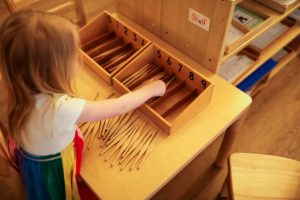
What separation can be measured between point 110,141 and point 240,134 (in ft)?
3.46

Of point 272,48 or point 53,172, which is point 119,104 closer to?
point 53,172

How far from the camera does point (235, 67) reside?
1609 mm

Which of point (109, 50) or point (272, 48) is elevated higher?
point (109, 50)

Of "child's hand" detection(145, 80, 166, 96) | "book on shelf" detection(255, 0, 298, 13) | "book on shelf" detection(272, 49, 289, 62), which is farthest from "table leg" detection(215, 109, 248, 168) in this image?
"book on shelf" detection(272, 49, 289, 62)

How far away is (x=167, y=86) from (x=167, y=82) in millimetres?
18

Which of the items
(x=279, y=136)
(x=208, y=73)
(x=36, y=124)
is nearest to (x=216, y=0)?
(x=208, y=73)

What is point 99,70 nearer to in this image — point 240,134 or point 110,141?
point 110,141

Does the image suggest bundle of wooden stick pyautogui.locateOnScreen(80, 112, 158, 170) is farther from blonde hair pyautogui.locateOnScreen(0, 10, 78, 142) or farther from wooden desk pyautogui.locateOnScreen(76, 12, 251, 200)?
blonde hair pyautogui.locateOnScreen(0, 10, 78, 142)

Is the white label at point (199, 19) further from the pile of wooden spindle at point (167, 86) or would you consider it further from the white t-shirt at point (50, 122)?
the white t-shirt at point (50, 122)

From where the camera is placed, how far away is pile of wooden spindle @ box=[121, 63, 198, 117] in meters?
1.10

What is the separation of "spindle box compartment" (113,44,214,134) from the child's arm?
0.15 ft

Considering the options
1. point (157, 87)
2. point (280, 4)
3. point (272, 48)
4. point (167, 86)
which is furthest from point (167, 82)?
point (272, 48)

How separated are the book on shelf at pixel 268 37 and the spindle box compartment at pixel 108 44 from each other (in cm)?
83

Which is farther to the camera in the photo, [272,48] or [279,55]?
[279,55]
